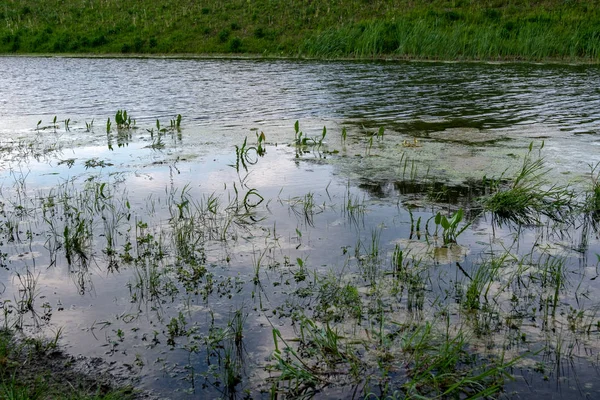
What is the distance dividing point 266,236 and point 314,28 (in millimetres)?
21007

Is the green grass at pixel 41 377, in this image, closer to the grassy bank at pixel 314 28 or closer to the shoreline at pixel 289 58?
the shoreline at pixel 289 58

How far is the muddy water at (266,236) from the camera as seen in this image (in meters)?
3.16

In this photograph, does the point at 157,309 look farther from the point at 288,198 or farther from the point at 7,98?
the point at 7,98

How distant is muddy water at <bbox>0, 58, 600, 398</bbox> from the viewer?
3.16 meters

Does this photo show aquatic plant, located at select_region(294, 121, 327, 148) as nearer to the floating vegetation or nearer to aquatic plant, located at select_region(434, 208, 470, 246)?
the floating vegetation

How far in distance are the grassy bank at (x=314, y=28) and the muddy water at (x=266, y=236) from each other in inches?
356

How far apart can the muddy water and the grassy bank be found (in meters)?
9.04

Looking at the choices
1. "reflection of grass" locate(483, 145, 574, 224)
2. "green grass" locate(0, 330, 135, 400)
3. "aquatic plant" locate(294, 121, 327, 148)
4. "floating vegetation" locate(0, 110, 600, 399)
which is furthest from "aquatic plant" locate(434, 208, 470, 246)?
"aquatic plant" locate(294, 121, 327, 148)

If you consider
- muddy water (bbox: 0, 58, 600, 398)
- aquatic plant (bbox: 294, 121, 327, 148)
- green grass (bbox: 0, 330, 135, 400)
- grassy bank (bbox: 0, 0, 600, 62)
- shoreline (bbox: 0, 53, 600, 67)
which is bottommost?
green grass (bbox: 0, 330, 135, 400)

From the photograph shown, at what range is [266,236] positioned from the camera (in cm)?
469

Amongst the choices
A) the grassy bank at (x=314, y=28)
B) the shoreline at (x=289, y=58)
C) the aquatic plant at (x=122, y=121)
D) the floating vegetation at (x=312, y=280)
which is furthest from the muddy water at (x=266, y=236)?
the grassy bank at (x=314, y=28)

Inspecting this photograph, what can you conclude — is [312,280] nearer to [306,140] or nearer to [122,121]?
[306,140]

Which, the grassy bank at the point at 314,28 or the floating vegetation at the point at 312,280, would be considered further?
the grassy bank at the point at 314,28

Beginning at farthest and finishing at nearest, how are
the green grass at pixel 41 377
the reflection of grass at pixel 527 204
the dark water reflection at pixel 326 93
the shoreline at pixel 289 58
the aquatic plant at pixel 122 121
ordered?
1. the shoreline at pixel 289 58
2. the dark water reflection at pixel 326 93
3. the aquatic plant at pixel 122 121
4. the reflection of grass at pixel 527 204
5. the green grass at pixel 41 377
